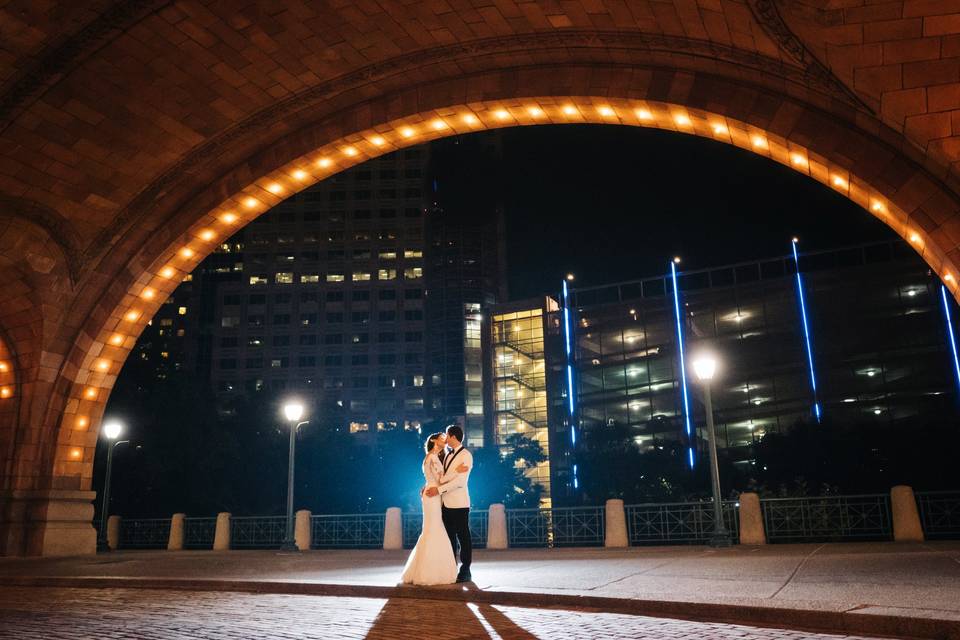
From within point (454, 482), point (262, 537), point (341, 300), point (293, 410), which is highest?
point (341, 300)

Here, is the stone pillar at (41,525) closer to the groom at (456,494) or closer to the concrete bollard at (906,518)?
the groom at (456,494)

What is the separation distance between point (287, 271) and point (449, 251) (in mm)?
26094

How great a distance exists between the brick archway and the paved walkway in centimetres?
526

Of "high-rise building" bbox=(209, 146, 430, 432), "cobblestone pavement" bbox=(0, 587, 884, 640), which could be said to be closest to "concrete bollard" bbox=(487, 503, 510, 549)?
"cobblestone pavement" bbox=(0, 587, 884, 640)

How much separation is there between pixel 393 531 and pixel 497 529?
2.70 metres

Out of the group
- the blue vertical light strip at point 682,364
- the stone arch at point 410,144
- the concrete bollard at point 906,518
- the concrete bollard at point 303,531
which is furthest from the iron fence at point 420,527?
the blue vertical light strip at point 682,364

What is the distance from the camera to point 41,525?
1820cm

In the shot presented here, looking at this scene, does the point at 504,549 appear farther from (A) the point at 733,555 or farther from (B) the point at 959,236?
(B) the point at 959,236

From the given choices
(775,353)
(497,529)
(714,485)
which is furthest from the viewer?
(775,353)

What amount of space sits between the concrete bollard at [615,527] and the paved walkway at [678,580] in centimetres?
241

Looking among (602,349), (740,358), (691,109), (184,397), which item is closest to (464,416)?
(602,349)

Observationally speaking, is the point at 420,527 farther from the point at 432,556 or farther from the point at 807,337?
the point at 807,337

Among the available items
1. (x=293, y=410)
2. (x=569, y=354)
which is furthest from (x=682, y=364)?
(x=293, y=410)

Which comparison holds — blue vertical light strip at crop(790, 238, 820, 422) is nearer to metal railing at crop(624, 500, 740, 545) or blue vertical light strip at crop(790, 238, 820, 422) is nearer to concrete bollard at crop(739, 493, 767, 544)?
metal railing at crop(624, 500, 740, 545)
